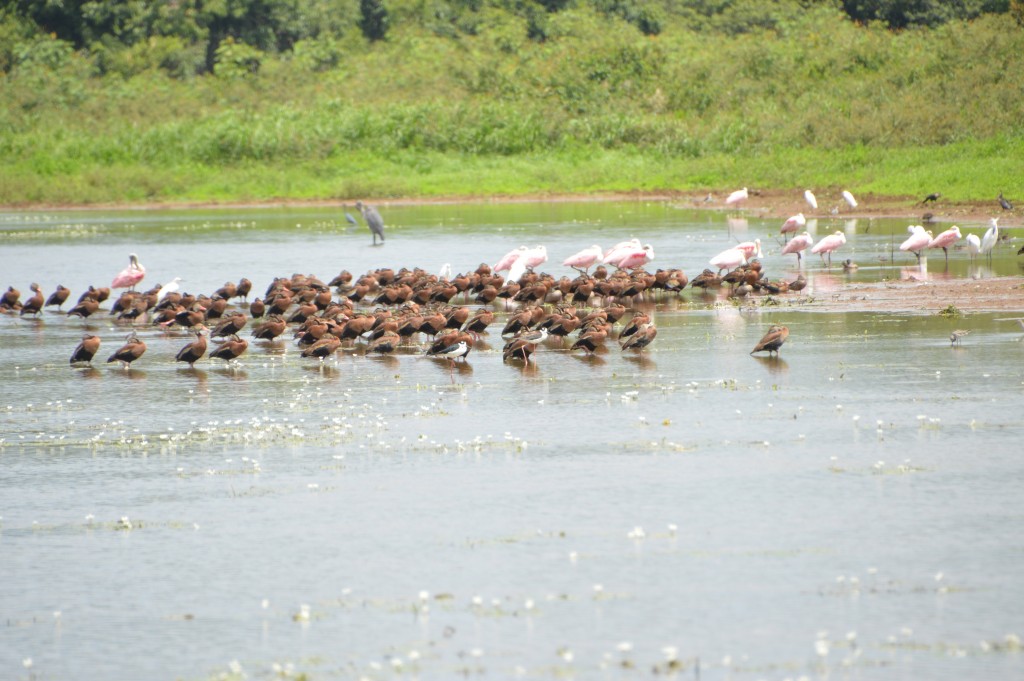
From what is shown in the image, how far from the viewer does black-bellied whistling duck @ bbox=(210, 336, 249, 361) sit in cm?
1580

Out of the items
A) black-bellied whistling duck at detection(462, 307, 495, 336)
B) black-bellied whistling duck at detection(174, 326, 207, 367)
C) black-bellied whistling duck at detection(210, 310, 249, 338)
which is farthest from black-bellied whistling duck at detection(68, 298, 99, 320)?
black-bellied whistling duck at detection(462, 307, 495, 336)

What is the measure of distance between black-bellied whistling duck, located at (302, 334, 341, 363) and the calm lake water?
257 millimetres

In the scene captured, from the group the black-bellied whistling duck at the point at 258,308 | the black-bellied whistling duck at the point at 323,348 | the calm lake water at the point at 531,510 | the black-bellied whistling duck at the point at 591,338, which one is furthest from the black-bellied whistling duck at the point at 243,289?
Answer: the black-bellied whistling duck at the point at 591,338

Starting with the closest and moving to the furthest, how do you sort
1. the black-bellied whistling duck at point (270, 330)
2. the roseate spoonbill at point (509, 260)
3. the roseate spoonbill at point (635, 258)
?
1. the black-bellied whistling duck at point (270, 330)
2. the roseate spoonbill at point (635, 258)
3. the roseate spoonbill at point (509, 260)

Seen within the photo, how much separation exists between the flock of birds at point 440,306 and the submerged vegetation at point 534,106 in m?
14.7

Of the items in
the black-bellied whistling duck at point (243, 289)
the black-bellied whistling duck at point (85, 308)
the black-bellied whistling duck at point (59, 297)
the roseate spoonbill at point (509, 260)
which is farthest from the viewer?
the roseate spoonbill at point (509, 260)

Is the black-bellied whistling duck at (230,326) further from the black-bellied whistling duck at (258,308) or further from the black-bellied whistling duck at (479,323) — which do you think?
the black-bellied whistling duck at (479,323)

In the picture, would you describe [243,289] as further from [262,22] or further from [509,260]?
[262,22]

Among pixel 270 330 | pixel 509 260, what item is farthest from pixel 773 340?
pixel 509 260

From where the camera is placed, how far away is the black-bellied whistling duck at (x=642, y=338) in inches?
612

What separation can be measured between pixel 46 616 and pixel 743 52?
156ft

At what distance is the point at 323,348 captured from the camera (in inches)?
612

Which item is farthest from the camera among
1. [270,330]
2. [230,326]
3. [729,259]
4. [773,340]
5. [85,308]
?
[729,259]

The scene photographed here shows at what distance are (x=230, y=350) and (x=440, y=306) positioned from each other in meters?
4.49
